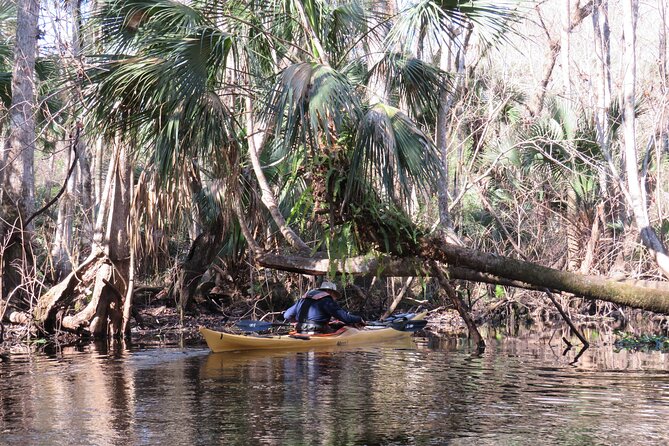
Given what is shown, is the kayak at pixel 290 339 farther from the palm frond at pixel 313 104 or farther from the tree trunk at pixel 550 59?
Result: the tree trunk at pixel 550 59

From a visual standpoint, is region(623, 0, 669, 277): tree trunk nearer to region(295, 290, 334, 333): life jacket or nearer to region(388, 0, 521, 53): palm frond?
region(388, 0, 521, 53): palm frond

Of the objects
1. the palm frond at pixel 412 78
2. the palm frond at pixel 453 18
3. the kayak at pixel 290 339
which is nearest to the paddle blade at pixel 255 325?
the kayak at pixel 290 339

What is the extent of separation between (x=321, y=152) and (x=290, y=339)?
19.0 ft

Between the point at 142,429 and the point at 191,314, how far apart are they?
12.9 metres

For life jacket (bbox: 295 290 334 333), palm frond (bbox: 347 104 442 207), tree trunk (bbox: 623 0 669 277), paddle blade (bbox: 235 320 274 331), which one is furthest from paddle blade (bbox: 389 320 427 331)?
palm frond (bbox: 347 104 442 207)

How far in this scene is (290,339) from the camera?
14.6 metres

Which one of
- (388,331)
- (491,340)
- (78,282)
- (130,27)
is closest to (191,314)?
(78,282)

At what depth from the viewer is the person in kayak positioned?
15.2 m

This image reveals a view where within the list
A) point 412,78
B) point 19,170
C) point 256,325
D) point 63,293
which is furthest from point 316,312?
point 19,170

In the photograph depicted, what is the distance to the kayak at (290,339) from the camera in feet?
46.8

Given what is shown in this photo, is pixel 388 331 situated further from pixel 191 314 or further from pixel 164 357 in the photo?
pixel 191 314

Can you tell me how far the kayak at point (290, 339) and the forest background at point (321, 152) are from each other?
1.52m

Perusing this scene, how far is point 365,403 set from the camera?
922 centimetres

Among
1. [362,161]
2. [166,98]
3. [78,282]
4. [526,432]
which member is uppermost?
[166,98]
